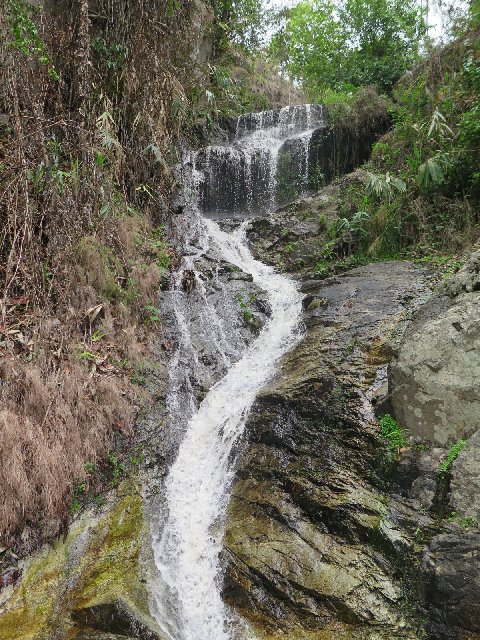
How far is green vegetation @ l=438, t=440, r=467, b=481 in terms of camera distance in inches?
138

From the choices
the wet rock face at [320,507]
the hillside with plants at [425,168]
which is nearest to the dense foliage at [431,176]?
the hillside with plants at [425,168]

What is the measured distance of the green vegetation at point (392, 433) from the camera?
12.7 ft

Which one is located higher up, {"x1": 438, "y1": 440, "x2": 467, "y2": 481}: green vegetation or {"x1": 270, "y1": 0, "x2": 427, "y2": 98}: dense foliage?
{"x1": 270, "y1": 0, "x2": 427, "y2": 98}: dense foliage

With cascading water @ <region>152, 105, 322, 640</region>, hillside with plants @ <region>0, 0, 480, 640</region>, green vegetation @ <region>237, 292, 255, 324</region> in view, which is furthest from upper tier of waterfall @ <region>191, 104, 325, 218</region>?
green vegetation @ <region>237, 292, 255, 324</region>

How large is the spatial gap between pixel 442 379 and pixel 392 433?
657mm

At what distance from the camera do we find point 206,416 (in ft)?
18.0

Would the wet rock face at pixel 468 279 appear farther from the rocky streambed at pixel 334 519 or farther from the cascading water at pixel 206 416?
the cascading water at pixel 206 416

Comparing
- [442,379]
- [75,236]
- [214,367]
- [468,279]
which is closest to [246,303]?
[214,367]

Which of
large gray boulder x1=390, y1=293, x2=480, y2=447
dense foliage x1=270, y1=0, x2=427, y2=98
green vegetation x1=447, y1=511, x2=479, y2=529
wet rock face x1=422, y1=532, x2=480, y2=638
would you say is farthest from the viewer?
dense foliage x1=270, y1=0, x2=427, y2=98

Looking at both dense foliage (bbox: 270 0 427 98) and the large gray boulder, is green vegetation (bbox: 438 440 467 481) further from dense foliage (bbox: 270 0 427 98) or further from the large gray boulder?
dense foliage (bbox: 270 0 427 98)

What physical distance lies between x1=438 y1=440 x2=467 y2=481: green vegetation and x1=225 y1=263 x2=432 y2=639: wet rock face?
1.70 feet

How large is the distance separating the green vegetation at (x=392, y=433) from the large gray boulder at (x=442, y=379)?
78 mm

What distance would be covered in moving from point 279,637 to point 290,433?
5.80 ft

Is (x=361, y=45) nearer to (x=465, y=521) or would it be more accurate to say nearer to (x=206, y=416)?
(x=206, y=416)
